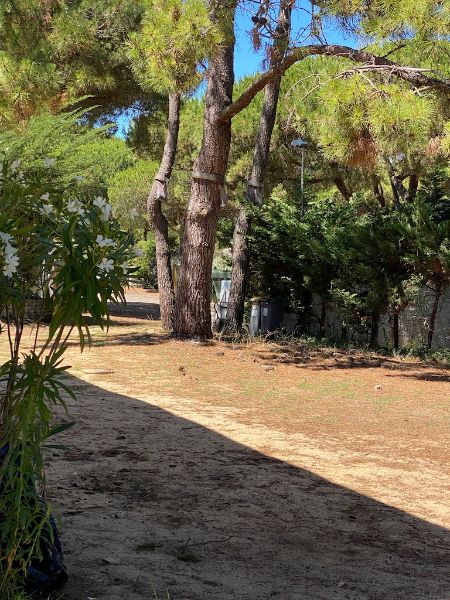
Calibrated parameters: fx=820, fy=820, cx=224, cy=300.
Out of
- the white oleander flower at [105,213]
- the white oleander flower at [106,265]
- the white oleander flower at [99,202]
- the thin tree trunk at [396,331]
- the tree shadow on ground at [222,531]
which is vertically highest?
A: the white oleander flower at [99,202]

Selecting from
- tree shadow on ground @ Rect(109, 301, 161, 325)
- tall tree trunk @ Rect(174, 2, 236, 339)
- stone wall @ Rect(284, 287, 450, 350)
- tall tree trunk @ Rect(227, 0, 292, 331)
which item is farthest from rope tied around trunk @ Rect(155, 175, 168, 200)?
stone wall @ Rect(284, 287, 450, 350)

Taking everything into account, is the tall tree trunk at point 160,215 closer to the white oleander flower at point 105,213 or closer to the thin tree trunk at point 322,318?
the thin tree trunk at point 322,318

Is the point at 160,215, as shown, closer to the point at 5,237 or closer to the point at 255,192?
the point at 255,192

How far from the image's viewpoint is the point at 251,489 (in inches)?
195

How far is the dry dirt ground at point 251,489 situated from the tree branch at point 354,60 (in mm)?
3542

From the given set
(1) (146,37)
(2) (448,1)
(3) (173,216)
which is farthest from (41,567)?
(3) (173,216)

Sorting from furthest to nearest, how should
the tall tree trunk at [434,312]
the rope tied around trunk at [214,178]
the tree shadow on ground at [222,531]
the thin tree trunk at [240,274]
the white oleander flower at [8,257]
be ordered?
the thin tree trunk at [240,274], the rope tied around trunk at [214,178], the tall tree trunk at [434,312], the tree shadow on ground at [222,531], the white oleander flower at [8,257]

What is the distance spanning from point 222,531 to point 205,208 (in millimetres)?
8633

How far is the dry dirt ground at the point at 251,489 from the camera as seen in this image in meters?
3.54

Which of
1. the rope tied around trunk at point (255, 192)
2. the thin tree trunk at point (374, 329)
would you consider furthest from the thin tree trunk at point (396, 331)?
the rope tied around trunk at point (255, 192)

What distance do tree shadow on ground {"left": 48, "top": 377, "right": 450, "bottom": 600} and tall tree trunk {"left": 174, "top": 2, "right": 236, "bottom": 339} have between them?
6.67 metres

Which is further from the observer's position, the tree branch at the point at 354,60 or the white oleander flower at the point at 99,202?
the tree branch at the point at 354,60

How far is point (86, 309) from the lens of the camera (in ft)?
8.69

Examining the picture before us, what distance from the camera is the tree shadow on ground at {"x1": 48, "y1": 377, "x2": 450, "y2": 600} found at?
11.3 feet
